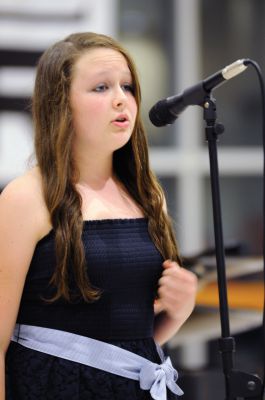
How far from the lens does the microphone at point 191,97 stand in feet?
4.75

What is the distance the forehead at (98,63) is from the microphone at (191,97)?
0.11 m

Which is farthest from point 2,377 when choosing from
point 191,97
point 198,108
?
point 198,108

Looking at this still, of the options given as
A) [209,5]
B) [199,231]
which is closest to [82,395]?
[199,231]

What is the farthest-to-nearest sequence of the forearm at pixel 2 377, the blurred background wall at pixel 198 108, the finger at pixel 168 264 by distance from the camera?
1. the blurred background wall at pixel 198 108
2. the finger at pixel 168 264
3. the forearm at pixel 2 377

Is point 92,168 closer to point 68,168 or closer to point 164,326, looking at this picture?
point 68,168

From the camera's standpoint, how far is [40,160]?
5.02 ft

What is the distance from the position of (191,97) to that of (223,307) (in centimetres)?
42

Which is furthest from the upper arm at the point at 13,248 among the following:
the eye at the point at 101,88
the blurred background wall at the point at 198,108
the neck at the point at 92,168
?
the blurred background wall at the point at 198,108

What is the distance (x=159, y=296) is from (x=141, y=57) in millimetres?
4187

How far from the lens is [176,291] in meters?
1.54

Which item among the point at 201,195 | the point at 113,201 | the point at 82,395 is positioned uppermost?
the point at 201,195

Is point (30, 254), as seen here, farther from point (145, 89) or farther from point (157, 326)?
point (145, 89)

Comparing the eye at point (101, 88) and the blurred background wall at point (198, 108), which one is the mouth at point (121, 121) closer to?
the eye at point (101, 88)

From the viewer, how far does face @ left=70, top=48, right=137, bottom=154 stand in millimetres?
1521
